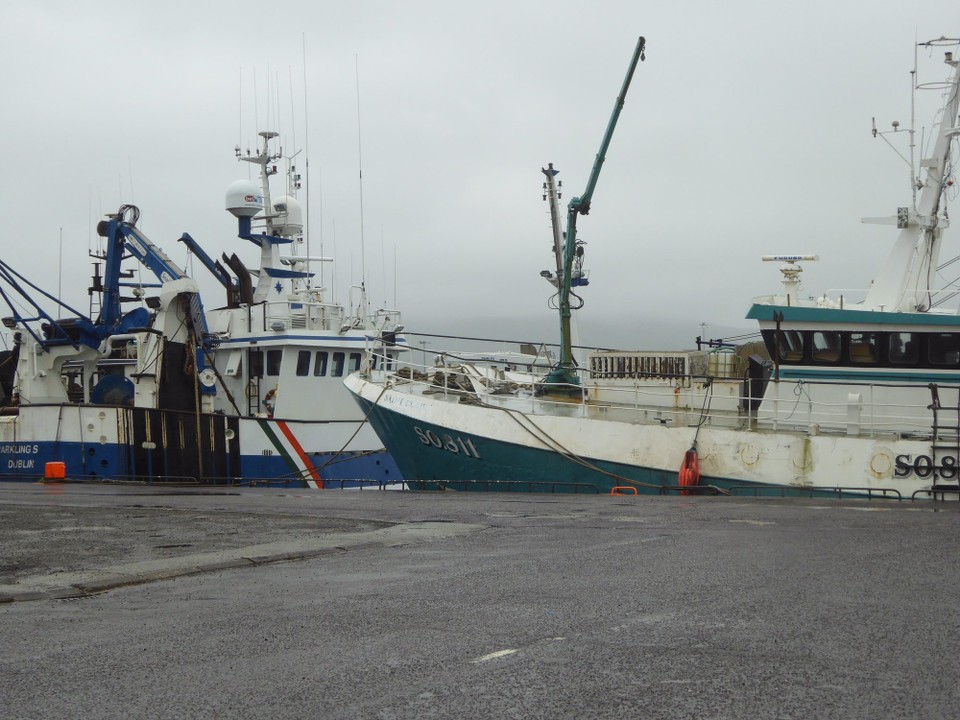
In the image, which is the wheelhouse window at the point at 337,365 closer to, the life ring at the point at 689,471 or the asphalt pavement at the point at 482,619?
the life ring at the point at 689,471

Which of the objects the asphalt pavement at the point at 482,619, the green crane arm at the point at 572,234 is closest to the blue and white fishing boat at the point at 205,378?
the green crane arm at the point at 572,234

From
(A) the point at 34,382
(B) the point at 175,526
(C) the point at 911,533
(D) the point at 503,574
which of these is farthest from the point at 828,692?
(A) the point at 34,382

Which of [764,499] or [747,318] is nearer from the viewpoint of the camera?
[764,499]

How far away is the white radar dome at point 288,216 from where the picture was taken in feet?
106

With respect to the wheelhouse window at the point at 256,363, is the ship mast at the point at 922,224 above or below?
above

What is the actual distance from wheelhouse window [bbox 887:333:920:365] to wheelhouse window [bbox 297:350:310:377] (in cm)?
1641

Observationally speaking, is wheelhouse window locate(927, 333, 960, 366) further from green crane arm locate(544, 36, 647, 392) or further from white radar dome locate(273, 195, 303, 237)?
white radar dome locate(273, 195, 303, 237)

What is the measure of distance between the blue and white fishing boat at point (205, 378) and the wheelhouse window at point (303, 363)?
0.13 ft

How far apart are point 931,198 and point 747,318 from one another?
157 inches

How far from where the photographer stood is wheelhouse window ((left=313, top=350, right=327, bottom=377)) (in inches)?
1134

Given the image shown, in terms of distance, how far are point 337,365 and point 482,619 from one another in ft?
76.7

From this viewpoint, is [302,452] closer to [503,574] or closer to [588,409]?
[588,409]

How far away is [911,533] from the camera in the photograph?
33.3 ft

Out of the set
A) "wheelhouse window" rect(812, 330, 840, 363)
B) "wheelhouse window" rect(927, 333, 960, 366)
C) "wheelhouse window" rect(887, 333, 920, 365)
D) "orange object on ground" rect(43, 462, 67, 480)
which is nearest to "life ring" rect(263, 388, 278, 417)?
"orange object on ground" rect(43, 462, 67, 480)
